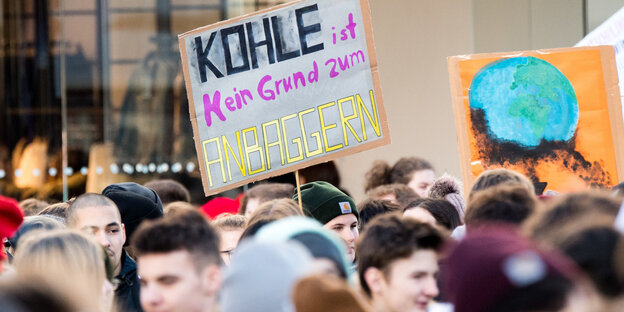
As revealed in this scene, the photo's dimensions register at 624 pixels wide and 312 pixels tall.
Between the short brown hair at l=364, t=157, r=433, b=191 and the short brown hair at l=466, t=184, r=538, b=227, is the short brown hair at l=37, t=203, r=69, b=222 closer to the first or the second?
the short brown hair at l=364, t=157, r=433, b=191

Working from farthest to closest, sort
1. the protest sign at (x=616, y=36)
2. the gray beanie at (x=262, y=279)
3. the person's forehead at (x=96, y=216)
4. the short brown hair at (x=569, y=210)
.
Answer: the protest sign at (x=616, y=36) → the person's forehead at (x=96, y=216) → the short brown hair at (x=569, y=210) → the gray beanie at (x=262, y=279)

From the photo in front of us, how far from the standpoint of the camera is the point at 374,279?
3369 millimetres

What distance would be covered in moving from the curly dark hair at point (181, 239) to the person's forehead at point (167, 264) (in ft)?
0.05

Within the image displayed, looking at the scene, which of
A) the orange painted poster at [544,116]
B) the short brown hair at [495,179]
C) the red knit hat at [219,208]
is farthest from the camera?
the red knit hat at [219,208]

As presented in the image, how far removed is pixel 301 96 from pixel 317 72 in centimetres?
16

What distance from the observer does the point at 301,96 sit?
5.28 metres

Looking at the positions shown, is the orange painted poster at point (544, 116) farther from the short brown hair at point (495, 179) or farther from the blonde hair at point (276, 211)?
the blonde hair at point (276, 211)

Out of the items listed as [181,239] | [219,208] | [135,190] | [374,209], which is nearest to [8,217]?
[181,239]

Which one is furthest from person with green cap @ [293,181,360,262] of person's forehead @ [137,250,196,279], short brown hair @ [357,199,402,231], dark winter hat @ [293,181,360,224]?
person's forehead @ [137,250,196,279]

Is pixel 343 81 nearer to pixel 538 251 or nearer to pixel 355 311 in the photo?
pixel 355 311

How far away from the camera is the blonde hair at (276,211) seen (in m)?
4.27

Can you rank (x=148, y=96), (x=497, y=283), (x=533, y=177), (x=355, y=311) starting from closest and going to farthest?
(x=497, y=283), (x=355, y=311), (x=533, y=177), (x=148, y=96)

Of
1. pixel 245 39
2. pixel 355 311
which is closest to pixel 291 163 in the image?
pixel 245 39

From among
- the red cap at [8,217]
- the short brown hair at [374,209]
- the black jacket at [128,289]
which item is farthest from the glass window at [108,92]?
the red cap at [8,217]
